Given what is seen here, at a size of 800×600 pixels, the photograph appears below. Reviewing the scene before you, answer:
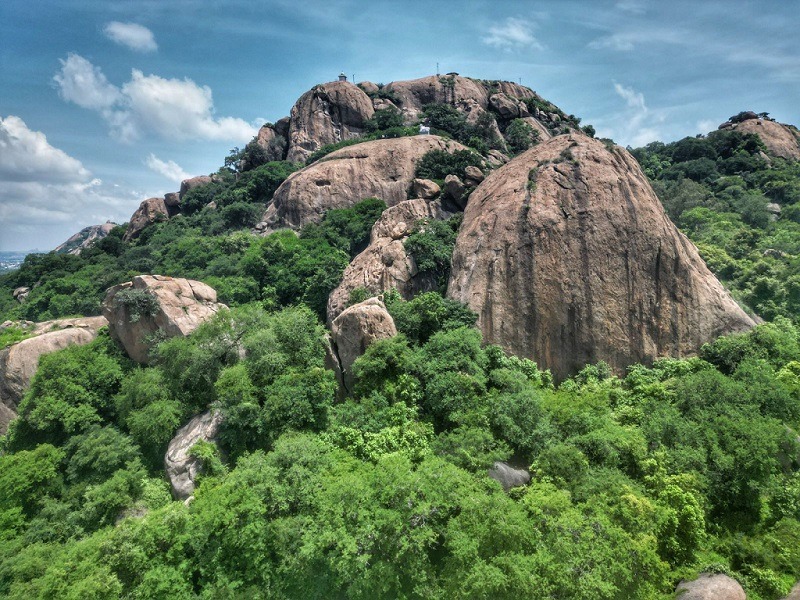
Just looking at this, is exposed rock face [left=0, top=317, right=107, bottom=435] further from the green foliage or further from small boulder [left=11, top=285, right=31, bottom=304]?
the green foliage

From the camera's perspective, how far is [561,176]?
25672mm

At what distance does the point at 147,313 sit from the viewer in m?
23.6

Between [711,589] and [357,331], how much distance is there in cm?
1586

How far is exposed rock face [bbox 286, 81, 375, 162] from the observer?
62.5 metres

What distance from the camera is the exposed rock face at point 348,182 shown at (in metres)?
43.8

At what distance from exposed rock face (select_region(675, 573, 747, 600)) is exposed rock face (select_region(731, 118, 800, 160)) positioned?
69.9 meters

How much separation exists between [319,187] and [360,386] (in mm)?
30125

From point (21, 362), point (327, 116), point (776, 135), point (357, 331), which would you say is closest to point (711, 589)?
point (357, 331)

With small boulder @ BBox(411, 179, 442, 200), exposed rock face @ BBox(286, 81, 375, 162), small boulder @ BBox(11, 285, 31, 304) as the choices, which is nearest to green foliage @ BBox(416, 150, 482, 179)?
small boulder @ BBox(411, 179, 442, 200)

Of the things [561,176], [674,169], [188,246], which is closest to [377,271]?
[561,176]

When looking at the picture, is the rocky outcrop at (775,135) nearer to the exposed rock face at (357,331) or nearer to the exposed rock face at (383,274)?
the exposed rock face at (383,274)

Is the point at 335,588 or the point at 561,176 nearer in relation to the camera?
the point at 335,588

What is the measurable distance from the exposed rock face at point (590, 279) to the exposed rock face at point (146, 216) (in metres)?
53.3

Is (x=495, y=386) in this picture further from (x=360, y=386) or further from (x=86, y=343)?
(x=86, y=343)
